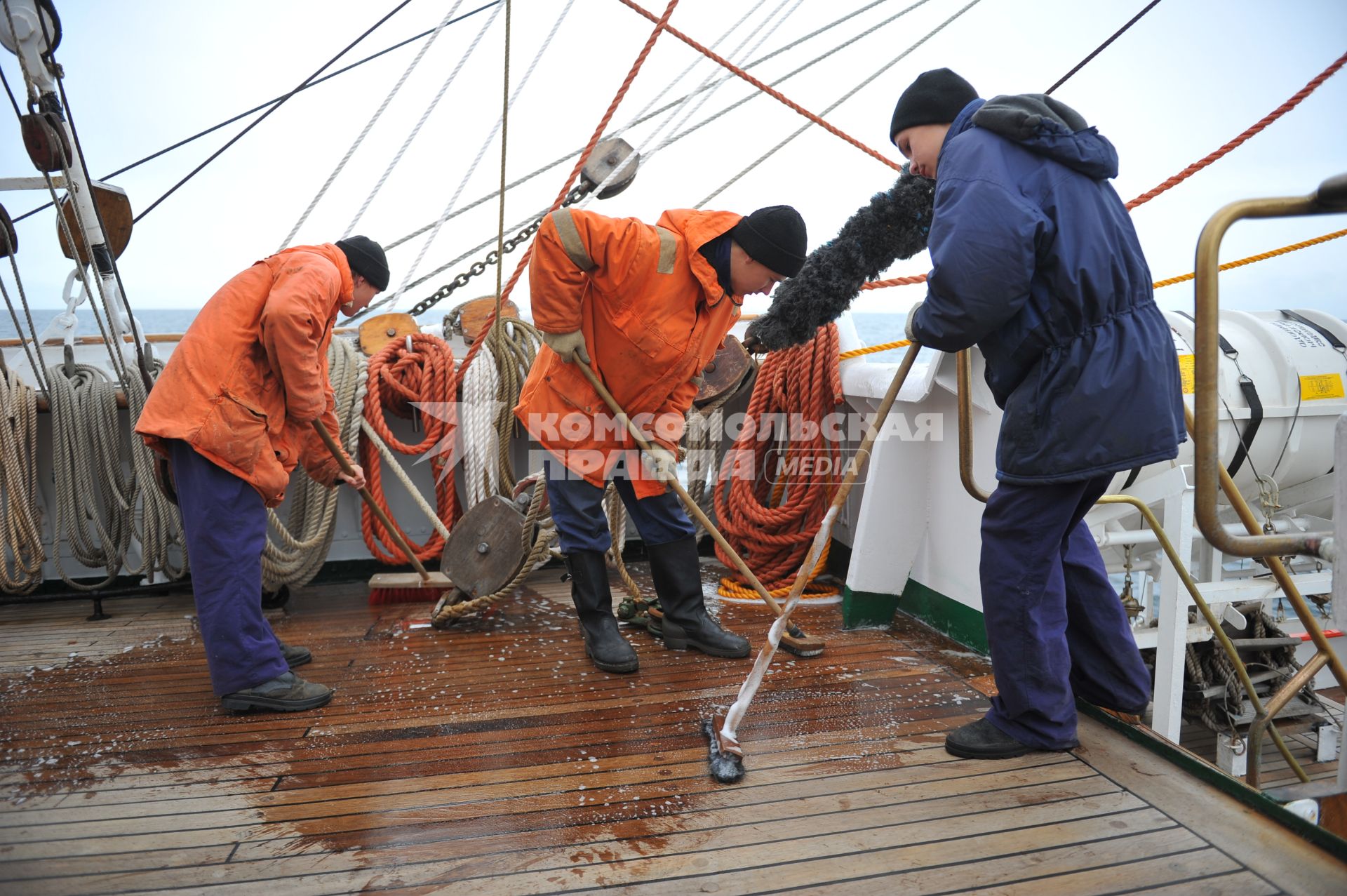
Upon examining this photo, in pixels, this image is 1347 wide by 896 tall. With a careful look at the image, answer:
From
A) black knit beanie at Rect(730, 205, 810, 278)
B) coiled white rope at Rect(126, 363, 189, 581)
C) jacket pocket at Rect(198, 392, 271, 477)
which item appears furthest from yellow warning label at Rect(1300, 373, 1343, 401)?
coiled white rope at Rect(126, 363, 189, 581)

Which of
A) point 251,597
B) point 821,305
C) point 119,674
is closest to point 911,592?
point 821,305

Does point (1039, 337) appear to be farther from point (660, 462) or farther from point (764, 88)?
point (764, 88)

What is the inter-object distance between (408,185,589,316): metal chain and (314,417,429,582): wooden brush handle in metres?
1.28

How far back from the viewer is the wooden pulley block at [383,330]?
400cm

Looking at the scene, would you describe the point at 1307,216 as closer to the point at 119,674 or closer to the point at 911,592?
the point at 911,592

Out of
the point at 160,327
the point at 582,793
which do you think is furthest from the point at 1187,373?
the point at 160,327

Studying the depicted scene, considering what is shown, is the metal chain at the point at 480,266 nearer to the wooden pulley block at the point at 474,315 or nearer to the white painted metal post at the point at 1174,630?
the wooden pulley block at the point at 474,315

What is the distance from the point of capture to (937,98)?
1.92 metres

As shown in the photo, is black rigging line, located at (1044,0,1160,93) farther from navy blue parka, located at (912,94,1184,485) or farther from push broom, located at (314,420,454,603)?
push broom, located at (314,420,454,603)

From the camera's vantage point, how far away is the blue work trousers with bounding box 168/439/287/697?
7.39ft

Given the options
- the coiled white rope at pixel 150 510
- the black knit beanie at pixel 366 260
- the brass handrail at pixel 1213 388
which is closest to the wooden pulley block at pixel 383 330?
the coiled white rope at pixel 150 510

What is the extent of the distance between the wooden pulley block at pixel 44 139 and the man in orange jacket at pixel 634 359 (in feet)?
6.73

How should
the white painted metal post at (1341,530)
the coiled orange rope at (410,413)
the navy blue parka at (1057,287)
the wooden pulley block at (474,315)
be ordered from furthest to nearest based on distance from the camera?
1. the wooden pulley block at (474,315)
2. the coiled orange rope at (410,413)
3. the navy blue parka at (1057,287)
4. the white painted metal post at (1341,530)

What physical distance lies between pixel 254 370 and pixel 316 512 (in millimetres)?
1298
